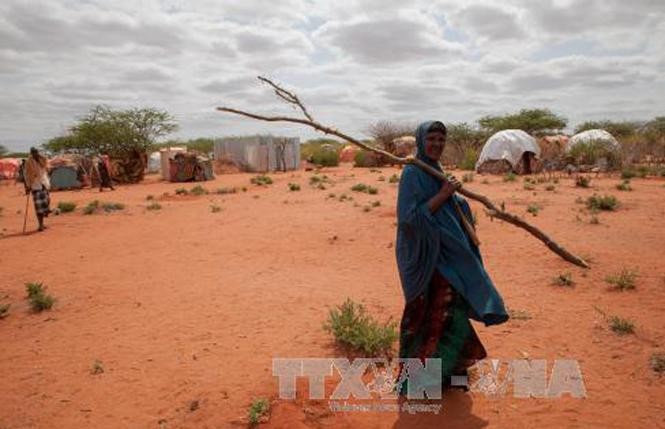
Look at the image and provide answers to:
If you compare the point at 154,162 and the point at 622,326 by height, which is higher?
the point at 154,162

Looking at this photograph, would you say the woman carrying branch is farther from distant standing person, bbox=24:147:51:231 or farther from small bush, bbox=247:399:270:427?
distant standing person, bbox=24:147:51:231

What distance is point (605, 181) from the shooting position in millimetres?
17922

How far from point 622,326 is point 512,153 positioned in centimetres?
1933

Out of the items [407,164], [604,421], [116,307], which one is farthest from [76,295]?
[604,421]

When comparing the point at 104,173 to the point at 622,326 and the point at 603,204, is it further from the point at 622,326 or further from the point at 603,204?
the point at 622,326

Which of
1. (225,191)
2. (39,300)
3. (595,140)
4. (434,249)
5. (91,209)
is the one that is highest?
(595,140)

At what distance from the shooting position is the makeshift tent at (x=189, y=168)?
25.0m

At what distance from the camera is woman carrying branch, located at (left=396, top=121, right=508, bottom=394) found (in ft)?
10.3

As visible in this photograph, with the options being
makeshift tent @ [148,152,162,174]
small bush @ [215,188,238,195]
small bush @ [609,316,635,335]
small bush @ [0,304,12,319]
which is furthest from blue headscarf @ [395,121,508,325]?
makeshift tent @ [148,152,162,174]

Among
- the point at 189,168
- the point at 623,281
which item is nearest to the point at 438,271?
the point at 623,281

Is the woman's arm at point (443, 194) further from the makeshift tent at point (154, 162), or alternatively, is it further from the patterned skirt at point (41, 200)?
the makeshift tent at point (154, 162)

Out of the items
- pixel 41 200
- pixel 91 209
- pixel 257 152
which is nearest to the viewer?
pixel 41 200

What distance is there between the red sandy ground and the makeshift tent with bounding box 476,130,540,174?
471 inches

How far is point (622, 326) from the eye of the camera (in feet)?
14.5
